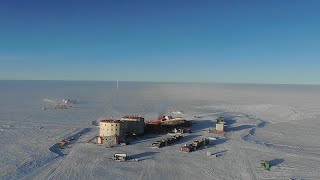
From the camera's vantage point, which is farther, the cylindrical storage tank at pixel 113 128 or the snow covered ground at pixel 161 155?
the cylindrical storage tank at pixel 113 128

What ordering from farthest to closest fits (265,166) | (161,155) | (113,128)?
1. (113,128)
2. (161,155)
3. (265,166)

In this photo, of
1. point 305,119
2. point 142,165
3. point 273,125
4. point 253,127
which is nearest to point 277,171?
point 142,165

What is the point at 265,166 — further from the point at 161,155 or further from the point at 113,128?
the point at 113,128

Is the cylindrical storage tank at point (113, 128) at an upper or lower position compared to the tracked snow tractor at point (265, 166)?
upper

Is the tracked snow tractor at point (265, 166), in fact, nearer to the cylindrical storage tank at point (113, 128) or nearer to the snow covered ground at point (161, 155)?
the snow covered ground at point (161, 155)

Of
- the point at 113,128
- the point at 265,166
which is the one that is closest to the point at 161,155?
the point at 113,128

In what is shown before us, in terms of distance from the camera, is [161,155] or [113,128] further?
[113,128]

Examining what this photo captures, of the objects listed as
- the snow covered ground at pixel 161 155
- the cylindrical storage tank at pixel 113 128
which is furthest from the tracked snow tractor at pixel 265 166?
the cylindrical storage tank at pixel 113 128

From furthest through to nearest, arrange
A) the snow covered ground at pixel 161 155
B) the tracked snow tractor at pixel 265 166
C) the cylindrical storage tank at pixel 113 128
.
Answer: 1. the cylindrical storage tank at pixel 113 128
2. the tracked snow tractor at pixel 265 166
3. the snow covered ground at pixel 161 155

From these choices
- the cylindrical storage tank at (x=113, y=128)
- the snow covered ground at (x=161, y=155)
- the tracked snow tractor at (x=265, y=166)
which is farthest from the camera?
the cylindrical storage tank at (x=113, y=128)

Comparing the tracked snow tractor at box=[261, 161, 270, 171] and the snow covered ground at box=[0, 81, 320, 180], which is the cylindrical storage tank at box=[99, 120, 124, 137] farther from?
the tracked snow tractor at box=[261, 161, 270, 171]

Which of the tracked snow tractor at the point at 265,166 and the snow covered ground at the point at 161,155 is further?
the tracked snow tractor at the point at 265,166

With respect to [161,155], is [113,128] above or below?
above
